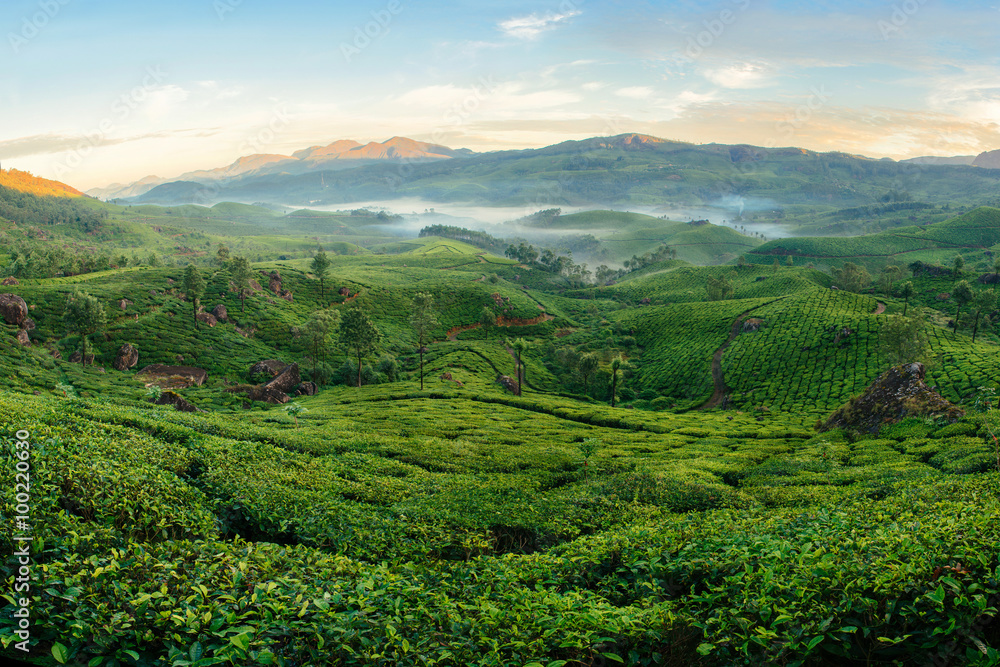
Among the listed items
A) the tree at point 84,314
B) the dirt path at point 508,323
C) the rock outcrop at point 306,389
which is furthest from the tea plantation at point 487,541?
the dirt path at point 508,323

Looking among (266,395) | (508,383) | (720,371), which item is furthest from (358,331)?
(720,371)

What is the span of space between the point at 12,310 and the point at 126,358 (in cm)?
1235

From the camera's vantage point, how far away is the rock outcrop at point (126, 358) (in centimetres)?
Result: 5609

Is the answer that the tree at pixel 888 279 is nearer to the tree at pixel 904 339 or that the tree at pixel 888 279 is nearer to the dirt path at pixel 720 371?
the dirt path at pixel 720 371

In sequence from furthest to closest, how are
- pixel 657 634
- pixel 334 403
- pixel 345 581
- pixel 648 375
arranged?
pixel 648 375, pixel 334 403, pixel 345 581, pixel 657 634

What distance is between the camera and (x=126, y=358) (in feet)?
186

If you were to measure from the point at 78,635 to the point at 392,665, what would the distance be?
404 centimetres

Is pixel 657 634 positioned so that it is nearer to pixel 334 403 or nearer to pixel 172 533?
pixel 172 533

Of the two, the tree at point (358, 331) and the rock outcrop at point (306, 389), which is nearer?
the rock outcrop at point (306, 389)

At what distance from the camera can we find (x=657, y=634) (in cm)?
720

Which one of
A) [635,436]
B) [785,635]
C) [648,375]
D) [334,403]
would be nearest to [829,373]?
[648,375]

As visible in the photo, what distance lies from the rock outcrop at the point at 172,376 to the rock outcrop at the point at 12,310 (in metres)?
14.0

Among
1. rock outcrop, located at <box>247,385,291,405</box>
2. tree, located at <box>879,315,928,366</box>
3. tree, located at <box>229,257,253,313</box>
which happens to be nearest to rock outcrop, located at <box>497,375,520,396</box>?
rock outcrop, located at <box>247,385,291,405</box>

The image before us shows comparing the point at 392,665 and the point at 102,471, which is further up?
the point at 102,471
